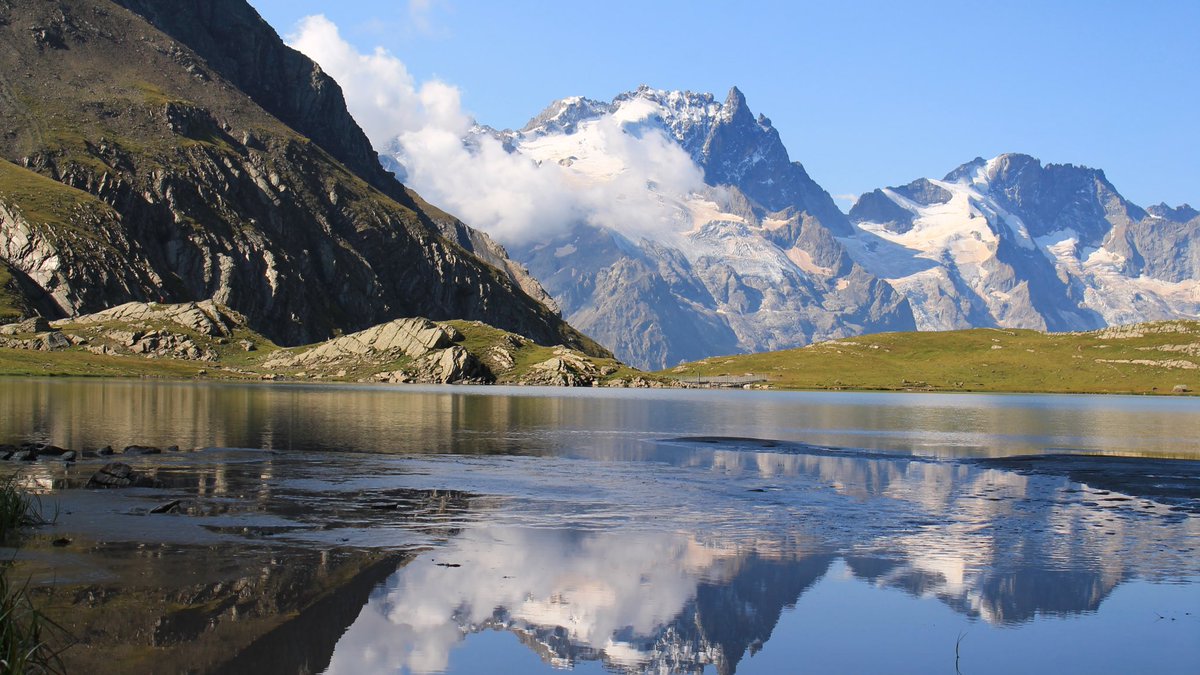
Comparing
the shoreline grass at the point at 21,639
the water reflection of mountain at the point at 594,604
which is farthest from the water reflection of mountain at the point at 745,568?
the shoreline grass at the point at 21,639

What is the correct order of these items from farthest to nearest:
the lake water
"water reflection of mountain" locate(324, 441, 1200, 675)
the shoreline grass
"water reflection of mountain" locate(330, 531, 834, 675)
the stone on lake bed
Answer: the stone on lake bed
"water reflection of mountain" locate(324, 441, 1200, 675)
the lake water
"water reflection of mountain" locate(330, 531, 834, 675)
the shoreline grass

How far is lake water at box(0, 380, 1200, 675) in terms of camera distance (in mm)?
22891

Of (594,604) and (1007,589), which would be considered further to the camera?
(1007,589)

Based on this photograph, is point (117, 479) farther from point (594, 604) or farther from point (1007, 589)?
point (1007, 589)

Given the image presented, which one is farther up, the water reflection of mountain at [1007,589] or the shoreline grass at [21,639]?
the shoreline grass at [21,639]

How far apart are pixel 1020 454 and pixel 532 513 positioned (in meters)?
47.5

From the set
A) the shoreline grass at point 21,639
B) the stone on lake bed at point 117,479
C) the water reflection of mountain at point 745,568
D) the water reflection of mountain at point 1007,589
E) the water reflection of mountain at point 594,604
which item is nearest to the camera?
the shoreline grass at point 21,639

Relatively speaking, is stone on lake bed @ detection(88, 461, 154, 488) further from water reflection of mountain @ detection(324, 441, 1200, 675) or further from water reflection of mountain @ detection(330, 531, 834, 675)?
water reflection of mountain @ detection(330, 531, 834, 675)

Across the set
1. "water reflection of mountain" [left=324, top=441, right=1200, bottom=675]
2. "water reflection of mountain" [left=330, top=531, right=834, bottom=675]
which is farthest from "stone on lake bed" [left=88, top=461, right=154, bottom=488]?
"water reflection of mountain" [left=330, top=531, right=834, bottom=675]

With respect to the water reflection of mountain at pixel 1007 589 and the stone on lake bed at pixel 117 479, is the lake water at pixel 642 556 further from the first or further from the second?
the stone on lake bed at pixel 117 479

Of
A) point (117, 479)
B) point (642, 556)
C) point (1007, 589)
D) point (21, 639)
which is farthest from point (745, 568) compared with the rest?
point (117, 479)

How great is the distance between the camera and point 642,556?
108 feet

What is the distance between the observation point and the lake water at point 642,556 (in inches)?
901

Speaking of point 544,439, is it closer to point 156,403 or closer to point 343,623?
point 156,403
